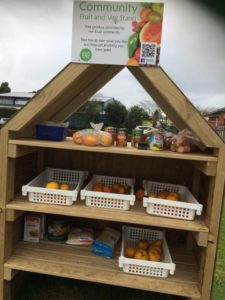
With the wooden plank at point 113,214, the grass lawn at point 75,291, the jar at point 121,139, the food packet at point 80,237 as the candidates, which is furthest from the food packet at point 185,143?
the grass lawn at point 75,291

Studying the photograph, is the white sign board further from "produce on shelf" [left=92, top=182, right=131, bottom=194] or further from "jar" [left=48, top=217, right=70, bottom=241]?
"jar" [left=48, top=217, right=70, bottom=241]

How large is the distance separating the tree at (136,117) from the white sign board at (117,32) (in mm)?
827

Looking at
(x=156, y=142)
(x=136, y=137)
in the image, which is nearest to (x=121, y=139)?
(x=136, y=137)

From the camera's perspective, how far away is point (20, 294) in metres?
1.91

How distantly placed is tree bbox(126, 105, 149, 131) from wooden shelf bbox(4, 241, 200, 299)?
99 cm

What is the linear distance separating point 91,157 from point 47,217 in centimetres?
55

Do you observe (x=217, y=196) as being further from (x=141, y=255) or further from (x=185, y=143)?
(x=141, y=255)

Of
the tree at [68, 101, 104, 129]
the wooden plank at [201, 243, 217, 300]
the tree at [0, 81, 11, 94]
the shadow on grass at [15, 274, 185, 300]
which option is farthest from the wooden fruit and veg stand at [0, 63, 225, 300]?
the tree at [0, 81, 11, 94]

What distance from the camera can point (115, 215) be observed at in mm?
1568

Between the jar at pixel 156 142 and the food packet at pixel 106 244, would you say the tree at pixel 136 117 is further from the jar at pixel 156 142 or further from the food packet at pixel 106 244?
the food packet at pixel 106 244

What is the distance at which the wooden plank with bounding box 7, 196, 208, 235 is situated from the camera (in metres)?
1.51

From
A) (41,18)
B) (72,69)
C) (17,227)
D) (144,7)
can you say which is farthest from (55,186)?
(41,18)

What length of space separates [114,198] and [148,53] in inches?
31.7

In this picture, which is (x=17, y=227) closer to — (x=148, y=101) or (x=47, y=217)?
(x=47, y=217)
